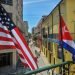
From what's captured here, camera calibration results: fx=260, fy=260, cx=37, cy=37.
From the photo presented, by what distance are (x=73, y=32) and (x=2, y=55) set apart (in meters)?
15.8

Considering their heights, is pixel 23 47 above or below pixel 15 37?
below

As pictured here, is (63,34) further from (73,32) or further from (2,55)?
(2,55)

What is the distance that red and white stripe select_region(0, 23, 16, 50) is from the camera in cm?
623

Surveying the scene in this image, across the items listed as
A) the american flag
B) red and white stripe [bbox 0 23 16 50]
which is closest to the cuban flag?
the american flag

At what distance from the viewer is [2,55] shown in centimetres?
3712

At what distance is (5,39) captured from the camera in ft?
21.0

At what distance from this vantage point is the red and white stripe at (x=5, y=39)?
623 centimetres

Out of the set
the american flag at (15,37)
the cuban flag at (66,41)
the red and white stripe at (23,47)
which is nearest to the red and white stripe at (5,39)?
the american flag at (15,37)

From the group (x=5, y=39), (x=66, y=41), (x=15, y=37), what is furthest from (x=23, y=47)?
(x=66, y=41)

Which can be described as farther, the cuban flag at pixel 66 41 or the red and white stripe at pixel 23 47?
the cuban flag at pixel 66 41

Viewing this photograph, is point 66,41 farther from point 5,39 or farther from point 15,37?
point 5,39

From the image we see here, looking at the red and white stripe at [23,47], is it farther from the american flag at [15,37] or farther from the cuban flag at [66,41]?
the cuban flag at [66,41]

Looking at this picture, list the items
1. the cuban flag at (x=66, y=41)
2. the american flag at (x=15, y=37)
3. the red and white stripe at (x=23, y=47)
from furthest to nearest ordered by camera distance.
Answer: the cuban flag at (x=66, y=41)
the red and white stripe at (x=23, y=47)
the american flag at (x=15, y=37)

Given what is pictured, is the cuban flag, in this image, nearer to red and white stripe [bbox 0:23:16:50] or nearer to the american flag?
the american flag
